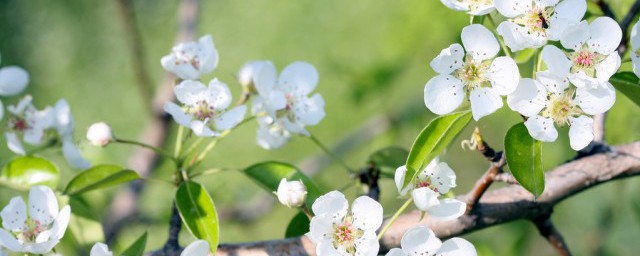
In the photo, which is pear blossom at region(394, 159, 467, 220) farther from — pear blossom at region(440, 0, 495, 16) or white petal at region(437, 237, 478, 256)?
pear blossom at region(440, 0, 495, 16)

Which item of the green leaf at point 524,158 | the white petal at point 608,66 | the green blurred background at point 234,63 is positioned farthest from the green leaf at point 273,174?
the green blurred background at point 234,63

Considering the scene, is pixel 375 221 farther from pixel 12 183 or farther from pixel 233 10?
pixel 233 10

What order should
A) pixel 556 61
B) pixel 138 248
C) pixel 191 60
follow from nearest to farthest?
pixel 556 61 → pixel 138 248 → pixel 191 60

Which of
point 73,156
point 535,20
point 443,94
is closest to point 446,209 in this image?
point 443,94

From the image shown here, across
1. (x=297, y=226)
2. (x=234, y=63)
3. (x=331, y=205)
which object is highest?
(x=331, y=205)

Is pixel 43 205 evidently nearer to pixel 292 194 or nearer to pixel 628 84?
pixel 292 194

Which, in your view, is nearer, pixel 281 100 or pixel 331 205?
pixel 331 205
